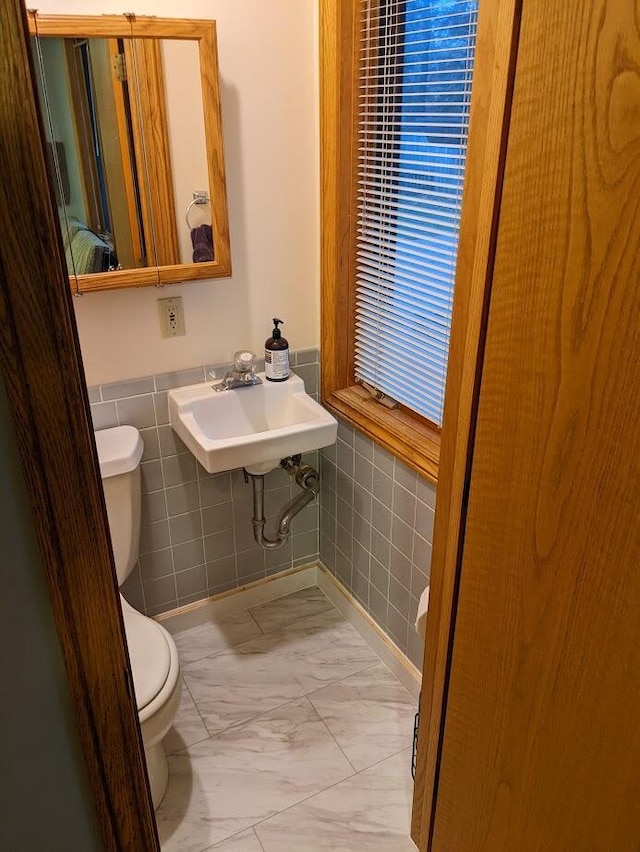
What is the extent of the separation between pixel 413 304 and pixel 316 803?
1.38 meters

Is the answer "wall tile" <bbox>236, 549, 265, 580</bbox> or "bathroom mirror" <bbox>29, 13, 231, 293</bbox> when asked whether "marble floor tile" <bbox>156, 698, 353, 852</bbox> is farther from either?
"bathroom mirror" <bbox>29, 13, 231, 293</bbox>

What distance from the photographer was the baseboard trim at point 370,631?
2127mm

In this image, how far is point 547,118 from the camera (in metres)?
0.83

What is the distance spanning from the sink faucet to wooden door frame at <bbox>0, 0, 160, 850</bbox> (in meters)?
1.33

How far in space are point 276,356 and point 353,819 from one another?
1.31 metres

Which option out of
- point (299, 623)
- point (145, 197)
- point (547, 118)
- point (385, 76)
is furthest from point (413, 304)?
point (299, 623)

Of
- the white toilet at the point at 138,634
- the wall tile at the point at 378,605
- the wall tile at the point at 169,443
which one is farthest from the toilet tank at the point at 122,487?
the wall tile at the point at 378,605

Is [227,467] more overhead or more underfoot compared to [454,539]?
more underfoot

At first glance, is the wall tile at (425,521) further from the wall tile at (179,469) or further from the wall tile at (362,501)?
the wall tile at (179,469)

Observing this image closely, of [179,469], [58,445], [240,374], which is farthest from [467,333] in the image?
[179,469]

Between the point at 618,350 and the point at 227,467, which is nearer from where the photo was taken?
the point at 618,350

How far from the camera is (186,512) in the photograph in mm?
2197

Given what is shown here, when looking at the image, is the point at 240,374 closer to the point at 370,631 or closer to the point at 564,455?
the point at 370,631

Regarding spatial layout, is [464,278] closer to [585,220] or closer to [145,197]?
[585,220]
